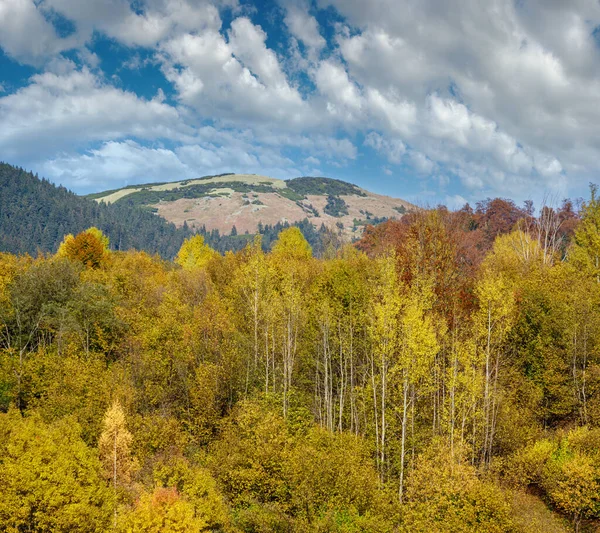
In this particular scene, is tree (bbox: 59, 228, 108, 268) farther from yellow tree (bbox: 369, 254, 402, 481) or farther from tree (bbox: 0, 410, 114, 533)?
yellow tree (bbox: 369, 254, 402, 481)

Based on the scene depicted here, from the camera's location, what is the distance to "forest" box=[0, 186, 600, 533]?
1032 inches

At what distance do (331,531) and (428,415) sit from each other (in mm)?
17415

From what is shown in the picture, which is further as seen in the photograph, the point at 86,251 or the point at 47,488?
the point at 86,251

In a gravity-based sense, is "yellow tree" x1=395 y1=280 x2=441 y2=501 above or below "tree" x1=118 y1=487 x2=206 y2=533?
above

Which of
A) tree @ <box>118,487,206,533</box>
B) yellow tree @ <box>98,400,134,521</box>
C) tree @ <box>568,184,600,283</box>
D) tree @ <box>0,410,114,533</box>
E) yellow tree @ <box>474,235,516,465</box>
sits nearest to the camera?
tree @ <box>118,487,206,533</box>

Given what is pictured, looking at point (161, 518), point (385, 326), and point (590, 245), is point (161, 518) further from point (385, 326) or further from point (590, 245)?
point (590, 245)

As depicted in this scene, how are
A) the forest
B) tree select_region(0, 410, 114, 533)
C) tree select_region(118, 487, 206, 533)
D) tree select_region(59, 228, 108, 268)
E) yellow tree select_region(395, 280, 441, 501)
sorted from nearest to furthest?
tree select_region(118, 487, 206, 533) < tree select_region(0, 410, 114, 533) < the forest < yellow tree select_region(395, 280, 441, 501) < tree select_region(59, 228, 108, 268)

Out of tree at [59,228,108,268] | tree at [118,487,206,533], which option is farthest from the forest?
tree at [59,228,108,268]

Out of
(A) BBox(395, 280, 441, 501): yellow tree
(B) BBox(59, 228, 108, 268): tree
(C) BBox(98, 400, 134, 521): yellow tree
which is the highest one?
(B) BBox(59, 228, 108, 268): tree

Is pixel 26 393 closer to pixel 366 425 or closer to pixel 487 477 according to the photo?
pixel 366 425

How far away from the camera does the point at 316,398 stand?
43594 mm

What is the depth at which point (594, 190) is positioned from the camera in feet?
178

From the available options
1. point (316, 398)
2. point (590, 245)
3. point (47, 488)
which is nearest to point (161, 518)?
point (47, 488)

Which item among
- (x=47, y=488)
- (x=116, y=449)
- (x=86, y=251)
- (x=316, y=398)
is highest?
(x=86, y=251)
